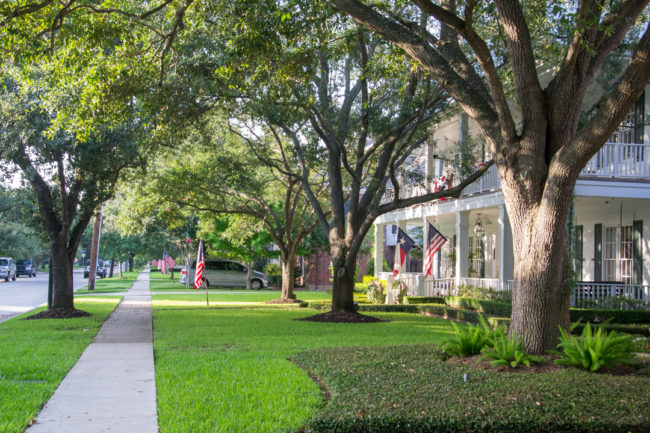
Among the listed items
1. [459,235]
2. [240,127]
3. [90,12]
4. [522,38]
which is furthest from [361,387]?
[240,127]

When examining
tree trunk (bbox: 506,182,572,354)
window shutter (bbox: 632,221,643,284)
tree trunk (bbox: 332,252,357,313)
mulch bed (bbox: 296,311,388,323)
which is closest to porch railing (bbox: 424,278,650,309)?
window shutter (bbox: 632,221,643,284)

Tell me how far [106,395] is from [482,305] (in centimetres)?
1331

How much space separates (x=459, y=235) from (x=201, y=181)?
8.97m

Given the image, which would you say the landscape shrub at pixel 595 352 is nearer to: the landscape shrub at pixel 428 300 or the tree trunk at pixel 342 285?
the tree trunk at pixel 342 285

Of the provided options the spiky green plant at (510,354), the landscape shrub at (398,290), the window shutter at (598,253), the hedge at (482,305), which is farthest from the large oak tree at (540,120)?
the landscape shrub at (398,290)

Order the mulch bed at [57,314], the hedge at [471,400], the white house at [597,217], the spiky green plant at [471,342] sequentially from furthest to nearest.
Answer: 1. the mulch bed at [57,314]
2. the white house at [597,217]
3. the spiky green plant at [471,342]
4. the hedge at [471,400]

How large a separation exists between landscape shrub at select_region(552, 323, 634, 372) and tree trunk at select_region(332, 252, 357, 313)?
9.69 meters

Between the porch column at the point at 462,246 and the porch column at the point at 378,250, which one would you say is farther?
the porch column at the point at 378,250

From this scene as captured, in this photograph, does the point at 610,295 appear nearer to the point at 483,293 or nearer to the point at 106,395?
the point at 483,293

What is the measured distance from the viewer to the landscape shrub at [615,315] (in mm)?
15711

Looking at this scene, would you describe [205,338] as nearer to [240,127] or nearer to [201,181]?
[201,181]

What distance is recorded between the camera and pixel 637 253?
17.9 meters

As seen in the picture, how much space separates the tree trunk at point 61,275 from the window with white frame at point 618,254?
1602cm

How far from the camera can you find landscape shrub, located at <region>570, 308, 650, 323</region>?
15.7 m
